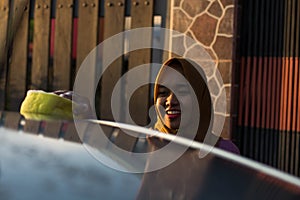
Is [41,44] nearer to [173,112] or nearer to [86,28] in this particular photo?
[86,28]

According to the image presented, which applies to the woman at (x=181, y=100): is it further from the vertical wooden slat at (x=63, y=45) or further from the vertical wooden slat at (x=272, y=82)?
the vertical wooden slat at (x=63, y=45)

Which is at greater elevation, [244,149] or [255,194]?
[255,194]

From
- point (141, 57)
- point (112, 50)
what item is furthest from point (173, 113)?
point (112, 50)

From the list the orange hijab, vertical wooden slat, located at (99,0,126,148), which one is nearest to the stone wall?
vertical wooden slat, located at (99,0,126,148)

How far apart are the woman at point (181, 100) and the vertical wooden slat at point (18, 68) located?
3774 mm

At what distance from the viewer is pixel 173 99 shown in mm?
2934

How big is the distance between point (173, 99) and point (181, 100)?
43 millimetres

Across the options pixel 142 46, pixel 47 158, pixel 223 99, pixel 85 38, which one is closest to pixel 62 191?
pixel 47 158

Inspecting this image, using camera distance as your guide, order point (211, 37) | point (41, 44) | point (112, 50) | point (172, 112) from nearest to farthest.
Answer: point (172, 112) < point (211, 37) < point (112, 50) < point (41, 44)

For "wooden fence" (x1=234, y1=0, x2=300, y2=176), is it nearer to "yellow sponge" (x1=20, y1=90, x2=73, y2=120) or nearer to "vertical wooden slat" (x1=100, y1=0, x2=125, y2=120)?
"vertical wooden slat" (x1=100, y1=0, x2=125, y2=120)

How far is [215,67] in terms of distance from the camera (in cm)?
541

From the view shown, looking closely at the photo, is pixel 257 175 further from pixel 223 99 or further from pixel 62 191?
pixel 223 99

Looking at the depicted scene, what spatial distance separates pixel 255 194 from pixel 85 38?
5282mm

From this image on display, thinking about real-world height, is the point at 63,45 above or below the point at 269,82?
above
